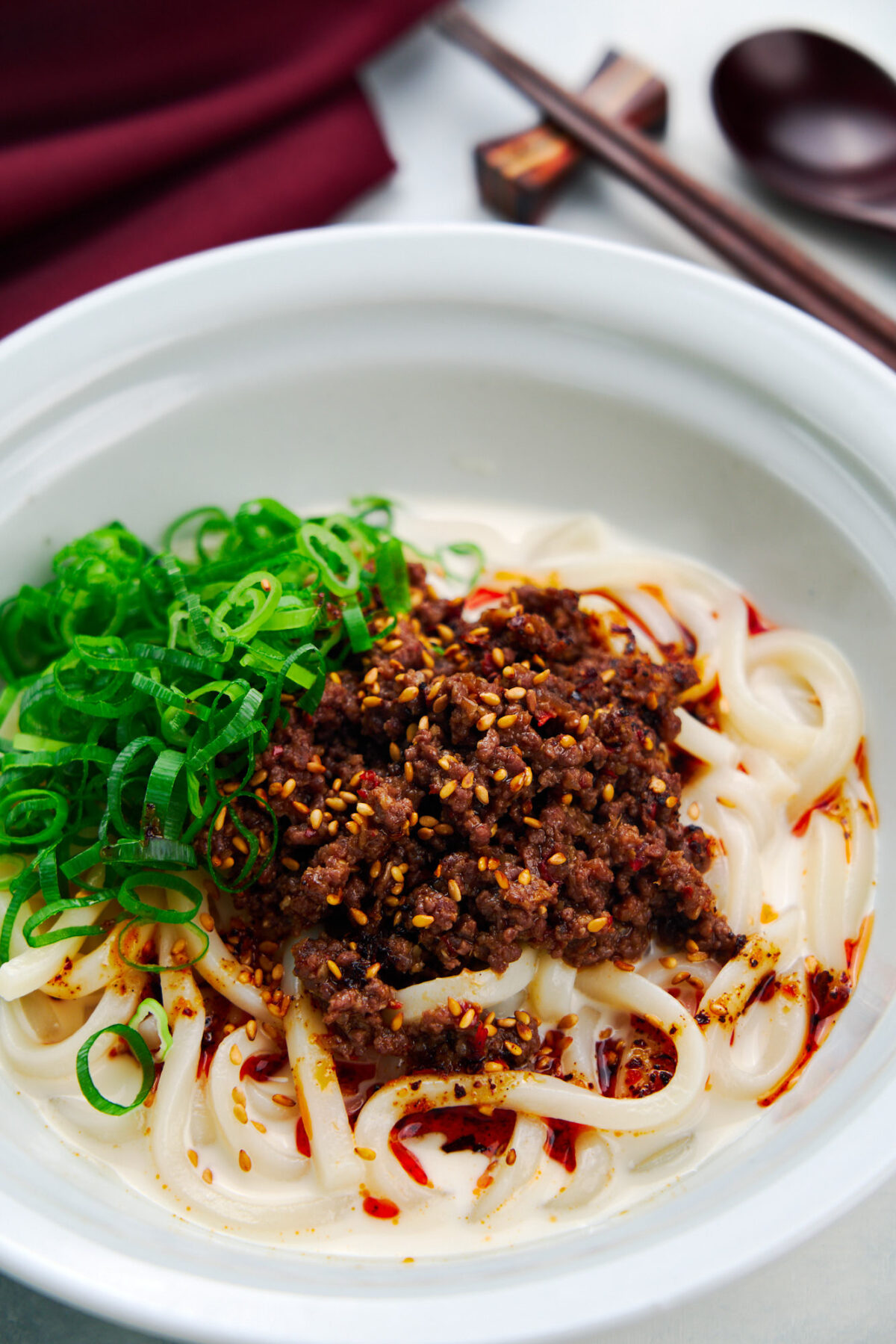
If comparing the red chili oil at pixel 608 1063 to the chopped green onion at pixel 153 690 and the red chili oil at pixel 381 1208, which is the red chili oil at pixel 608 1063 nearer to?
the red chili oil at pixel 381 1208

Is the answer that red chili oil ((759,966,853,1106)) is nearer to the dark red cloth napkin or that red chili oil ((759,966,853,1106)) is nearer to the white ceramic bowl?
the white ceramic bowl

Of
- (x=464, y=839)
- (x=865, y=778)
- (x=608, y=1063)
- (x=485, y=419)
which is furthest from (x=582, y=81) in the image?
(x=608, y=1063)

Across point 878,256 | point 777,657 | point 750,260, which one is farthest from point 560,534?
point 878,256

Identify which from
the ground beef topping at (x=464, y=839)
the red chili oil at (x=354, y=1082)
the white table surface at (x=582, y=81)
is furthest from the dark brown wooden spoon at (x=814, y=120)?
the red chili oil at (x=354, y=1082)

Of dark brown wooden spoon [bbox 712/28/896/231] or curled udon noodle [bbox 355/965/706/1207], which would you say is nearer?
curled udon noodle [bbox 355/965/706/1207]

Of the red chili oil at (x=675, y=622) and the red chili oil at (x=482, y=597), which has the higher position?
the red chili oil at (x=675, y=622)

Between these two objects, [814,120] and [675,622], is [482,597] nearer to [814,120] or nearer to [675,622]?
[675,622]

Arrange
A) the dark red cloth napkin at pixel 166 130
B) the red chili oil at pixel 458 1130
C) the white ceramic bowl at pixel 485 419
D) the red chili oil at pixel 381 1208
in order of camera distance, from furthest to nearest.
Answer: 1. the dark red cloth napkin at pixel 166 130
2. the white ceramic bowl at pixel 485 419
3. the red chili oil at pixel 458 1130
4. the red chili oil at pixel 381 1208

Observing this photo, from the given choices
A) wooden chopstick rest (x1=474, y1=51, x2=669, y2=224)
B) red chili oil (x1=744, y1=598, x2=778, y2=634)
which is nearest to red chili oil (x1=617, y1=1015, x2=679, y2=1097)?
red chili oil (x1=744, y1=598, x2=778, y2=634)
